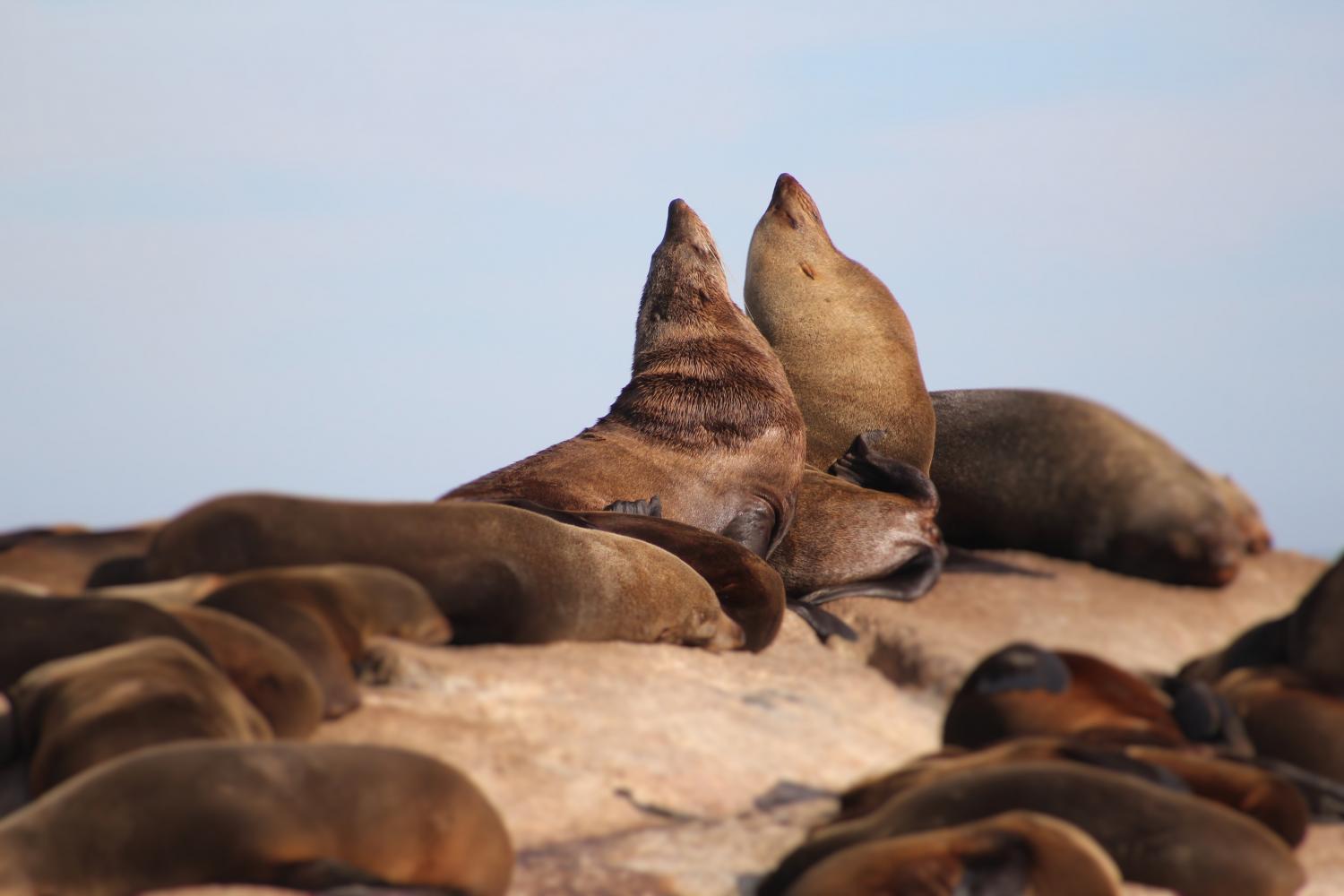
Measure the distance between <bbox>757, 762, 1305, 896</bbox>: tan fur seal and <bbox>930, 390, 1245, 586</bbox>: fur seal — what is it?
3665 millimetres

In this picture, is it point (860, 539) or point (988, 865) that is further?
point (860, 539)

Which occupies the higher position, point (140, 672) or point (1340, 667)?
point (140, 672)

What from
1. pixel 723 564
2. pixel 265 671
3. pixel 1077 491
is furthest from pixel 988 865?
pixel 1077 491

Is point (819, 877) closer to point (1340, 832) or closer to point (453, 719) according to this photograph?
point (453, 719)

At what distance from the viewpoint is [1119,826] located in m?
3.68

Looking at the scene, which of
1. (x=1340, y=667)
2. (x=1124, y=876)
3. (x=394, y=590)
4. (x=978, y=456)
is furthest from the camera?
(x=978, y=456)

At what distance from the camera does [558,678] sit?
4.61 meters

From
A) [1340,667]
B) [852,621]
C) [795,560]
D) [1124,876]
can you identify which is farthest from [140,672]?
[795,560]

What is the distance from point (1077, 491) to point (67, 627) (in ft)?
17.2

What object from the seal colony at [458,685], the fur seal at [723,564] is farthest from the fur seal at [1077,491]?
the fur seal at [723,564]

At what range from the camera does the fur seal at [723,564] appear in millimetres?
6441

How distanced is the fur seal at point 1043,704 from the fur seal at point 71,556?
6.99ft

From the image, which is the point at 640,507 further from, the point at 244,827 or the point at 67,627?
the point at 244,827

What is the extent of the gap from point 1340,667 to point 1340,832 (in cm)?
77
